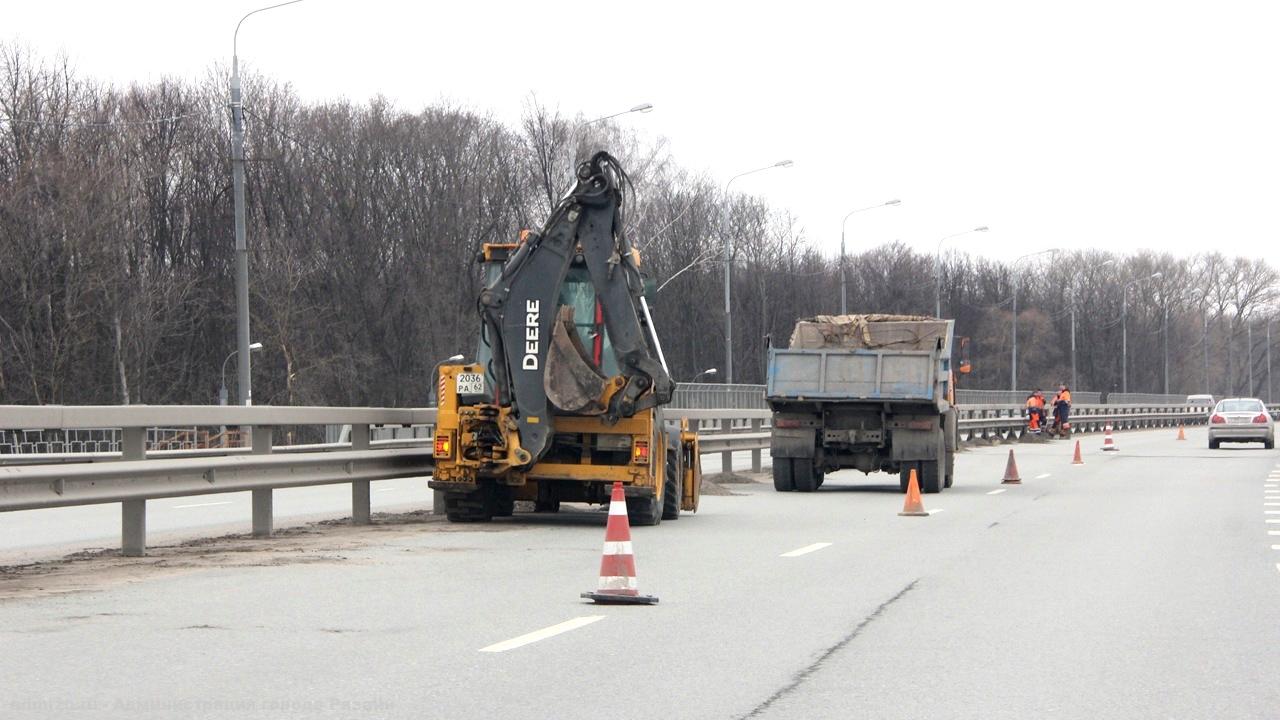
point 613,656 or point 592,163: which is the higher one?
point 592,163

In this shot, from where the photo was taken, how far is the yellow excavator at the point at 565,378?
15844 mm

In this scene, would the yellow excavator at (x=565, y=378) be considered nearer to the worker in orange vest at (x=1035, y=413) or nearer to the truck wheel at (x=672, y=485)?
the truck wheel at (x=672, y=485)

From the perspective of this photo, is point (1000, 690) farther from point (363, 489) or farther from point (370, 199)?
point (370, 199)

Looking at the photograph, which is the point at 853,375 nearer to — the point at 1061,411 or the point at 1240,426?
the point at 1240,426

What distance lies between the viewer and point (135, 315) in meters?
55.9

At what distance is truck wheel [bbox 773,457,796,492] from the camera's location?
2470cm

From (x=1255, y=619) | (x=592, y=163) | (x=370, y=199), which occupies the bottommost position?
(x=1255, y=619)

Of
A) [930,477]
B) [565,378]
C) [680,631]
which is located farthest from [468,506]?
[930,477]

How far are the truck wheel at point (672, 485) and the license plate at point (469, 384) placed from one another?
7.28 feet

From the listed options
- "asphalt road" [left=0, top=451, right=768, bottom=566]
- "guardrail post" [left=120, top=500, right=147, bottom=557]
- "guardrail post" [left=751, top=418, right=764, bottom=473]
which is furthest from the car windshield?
"guardrail post" [left=120, top=500, right=147, bottom=557]

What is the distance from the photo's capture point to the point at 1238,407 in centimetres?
4881

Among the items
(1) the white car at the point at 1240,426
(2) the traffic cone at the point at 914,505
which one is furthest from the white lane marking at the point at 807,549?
(1) the white car at the point at 1240,426

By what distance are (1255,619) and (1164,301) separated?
125 metres

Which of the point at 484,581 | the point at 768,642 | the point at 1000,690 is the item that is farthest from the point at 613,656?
the point at 484,581
